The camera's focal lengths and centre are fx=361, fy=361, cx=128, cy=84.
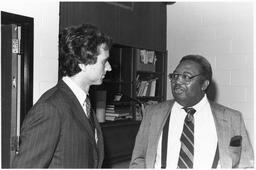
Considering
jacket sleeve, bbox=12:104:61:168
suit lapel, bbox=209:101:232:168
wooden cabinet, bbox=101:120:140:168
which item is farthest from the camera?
wooden cabinet, bbox=101:120:140:168

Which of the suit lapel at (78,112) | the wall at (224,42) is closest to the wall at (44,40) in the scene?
the suit lapel at (78,112)

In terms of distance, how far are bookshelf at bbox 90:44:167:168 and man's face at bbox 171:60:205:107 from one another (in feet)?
6.78

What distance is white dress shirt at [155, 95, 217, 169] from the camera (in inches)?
80.3

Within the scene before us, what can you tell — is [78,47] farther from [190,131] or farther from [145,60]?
[145,60]

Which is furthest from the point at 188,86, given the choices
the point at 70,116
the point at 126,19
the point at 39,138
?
the point at 126,19

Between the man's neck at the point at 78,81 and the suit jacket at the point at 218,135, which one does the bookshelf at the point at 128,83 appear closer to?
the suit jacket at the point at 218,135

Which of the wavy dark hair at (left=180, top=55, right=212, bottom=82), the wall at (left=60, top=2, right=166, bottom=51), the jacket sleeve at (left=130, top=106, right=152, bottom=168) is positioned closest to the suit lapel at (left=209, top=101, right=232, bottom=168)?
the wavy dark hair at (left=180, top=55, right=212, bottom=82)

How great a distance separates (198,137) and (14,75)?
1.35 meters

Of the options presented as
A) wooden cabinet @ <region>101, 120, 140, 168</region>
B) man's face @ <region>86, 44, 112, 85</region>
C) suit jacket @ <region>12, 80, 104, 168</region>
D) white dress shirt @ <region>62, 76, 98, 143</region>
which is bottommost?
wooden cabinet @ <region>101, 120, 140, 168</region>

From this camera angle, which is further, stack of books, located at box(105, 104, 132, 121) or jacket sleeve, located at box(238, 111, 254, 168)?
stack of books, located at box(105, 104, 132, 121)

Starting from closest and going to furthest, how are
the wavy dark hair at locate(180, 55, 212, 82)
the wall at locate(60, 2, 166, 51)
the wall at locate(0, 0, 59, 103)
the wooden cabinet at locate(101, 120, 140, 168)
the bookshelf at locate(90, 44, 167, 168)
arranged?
the wavy dark hair at locate(180, 55, 212, 82) → the wall at locate(0, 0, 59, 103) → the wall at locate(60, 2, 166, 51) → the wooden cabinet at locate(101, 120, 140, 168) → the bookshelf at locate(90, 44, 167, 168)

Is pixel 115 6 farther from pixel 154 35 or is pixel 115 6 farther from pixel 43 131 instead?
pixel 43 131

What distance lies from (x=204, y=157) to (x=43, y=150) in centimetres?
99

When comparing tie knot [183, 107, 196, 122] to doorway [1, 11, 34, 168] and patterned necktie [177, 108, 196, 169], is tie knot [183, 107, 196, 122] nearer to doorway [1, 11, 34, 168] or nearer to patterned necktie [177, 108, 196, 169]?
patterned necktie [177, 108, 196, 169]
